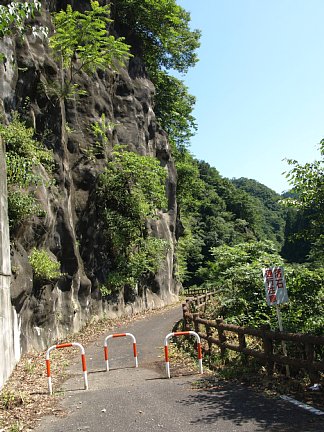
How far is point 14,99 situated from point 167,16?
22940 millimetres

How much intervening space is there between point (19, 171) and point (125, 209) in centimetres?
1145

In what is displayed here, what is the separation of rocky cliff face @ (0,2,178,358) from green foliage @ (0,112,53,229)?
635mm

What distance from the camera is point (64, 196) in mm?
19328

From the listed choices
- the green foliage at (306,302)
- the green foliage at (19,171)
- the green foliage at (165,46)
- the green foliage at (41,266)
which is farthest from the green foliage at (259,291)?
the green foliage at (165,46)

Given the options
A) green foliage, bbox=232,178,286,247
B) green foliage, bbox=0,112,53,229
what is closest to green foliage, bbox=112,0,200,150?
green foliage, bbox=0,112,53,229

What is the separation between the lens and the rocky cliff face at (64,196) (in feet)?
47.8

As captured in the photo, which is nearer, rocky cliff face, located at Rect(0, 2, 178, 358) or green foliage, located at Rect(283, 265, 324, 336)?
green foliage, located at Rect(283, 265, 324, 336)

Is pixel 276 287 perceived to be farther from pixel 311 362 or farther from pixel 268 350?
pixel 311 362

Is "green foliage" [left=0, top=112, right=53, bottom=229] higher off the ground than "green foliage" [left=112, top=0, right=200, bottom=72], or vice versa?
"green foliage" [left=112, top=0, right=200, bottom=72]

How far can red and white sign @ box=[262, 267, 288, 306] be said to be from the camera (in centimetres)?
909

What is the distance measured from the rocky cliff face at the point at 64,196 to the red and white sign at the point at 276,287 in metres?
6.73

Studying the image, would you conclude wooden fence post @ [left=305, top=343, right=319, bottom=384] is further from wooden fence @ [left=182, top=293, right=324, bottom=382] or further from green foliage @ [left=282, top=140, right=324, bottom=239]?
green foliage @ [left=282, top=140, right=324, bottom=239]

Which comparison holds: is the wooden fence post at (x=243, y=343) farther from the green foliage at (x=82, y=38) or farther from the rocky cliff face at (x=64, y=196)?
the green foliage at (x=82, y=38)

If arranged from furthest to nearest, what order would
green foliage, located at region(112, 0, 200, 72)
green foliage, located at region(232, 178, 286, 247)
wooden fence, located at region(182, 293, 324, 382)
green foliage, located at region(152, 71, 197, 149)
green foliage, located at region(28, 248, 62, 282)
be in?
1. green foliage, located at region(232, 178, 286, 247)
2. green foliage, located at region(152, 71, 197, 149)
3. green foliage, located at region(112, 0, 200, 72)
4. green foliage, located at region(28, 248, 62, 282)
5. wooden fence, located at region(182, 293, 324, 382)
